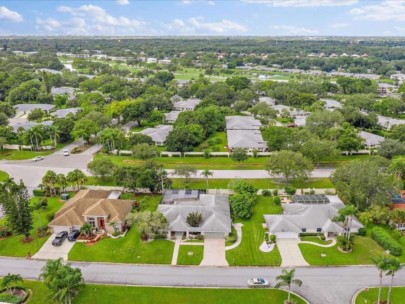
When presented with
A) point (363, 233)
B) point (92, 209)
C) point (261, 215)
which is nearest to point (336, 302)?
point (363, 233)

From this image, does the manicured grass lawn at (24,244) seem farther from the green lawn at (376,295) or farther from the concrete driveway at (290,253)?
the green lawn at (376,295)

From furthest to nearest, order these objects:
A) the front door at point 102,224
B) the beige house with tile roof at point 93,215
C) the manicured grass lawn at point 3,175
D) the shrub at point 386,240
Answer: the manicured grass lawn at point 3,175
the front door at point 102,224
the beige house with tile roof at point 93,215
the shrub at point 386,240

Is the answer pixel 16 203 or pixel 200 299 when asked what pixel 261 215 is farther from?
pixel 16 203

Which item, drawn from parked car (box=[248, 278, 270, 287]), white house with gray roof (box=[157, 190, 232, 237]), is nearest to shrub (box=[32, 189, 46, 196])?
white house with gray roof (box=[157, 190, 232, 237])

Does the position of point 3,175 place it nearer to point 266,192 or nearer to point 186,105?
point 266,192

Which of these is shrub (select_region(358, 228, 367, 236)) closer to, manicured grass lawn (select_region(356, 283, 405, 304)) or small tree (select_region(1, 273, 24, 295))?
manicured grass lawn (select_region(356, 283, 405, 304))

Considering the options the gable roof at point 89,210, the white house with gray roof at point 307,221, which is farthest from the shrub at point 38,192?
the white house with gray roof at point 307,221

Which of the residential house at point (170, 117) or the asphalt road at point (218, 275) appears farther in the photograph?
the residential house at point (170, 117)
